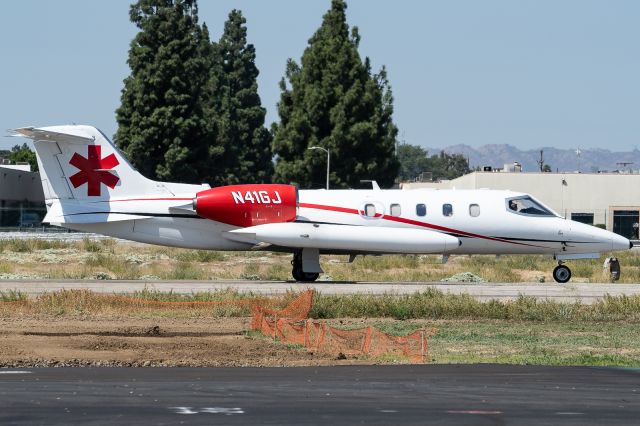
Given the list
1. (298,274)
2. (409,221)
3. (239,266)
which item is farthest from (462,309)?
(239,266)

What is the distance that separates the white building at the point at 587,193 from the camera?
94.6 metres

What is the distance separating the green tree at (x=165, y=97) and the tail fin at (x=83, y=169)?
45844mm

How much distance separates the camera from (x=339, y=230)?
125 ft

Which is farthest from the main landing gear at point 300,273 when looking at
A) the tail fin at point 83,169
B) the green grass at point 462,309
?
the green grass at point 462,309

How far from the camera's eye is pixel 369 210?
38625mm

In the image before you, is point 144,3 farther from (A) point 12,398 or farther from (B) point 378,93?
(A) point 12,398

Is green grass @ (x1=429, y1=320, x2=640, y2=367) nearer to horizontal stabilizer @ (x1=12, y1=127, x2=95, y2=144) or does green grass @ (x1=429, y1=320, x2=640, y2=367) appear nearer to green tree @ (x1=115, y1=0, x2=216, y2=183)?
horizontal stabilizer @ (x1=12, y1=127, x2=95, y2=144)

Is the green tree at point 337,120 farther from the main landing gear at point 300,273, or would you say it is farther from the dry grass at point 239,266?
the main landing gear at point 300,273

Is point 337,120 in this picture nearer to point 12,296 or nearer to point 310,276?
point 310,276

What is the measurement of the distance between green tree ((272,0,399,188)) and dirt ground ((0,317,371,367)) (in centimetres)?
5740

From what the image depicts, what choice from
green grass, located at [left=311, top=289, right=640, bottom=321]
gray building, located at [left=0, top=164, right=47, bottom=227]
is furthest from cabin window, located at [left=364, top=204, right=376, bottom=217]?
gray building, located at [left=0, top=164, right=47, bottom=227]

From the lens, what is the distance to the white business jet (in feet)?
124

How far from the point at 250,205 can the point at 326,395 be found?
22230 mm

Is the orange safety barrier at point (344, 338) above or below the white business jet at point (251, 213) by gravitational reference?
below
